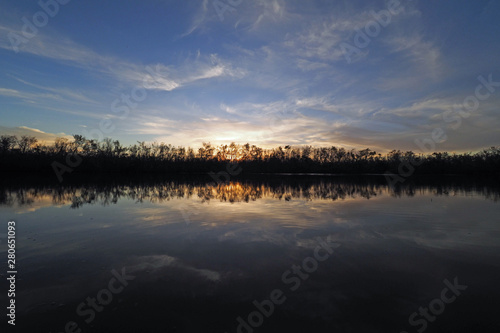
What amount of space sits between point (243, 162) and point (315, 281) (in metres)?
108

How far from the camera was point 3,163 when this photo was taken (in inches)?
3024

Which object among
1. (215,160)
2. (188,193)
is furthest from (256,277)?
(215,160)

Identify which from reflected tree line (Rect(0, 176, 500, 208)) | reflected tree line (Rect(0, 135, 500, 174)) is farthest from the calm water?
reflected tree line (Rect(0, 135, 500, 174))

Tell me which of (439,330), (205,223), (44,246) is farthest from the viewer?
(205,223)

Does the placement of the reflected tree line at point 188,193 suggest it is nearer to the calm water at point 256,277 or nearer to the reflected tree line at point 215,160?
the calm water at point 256,277

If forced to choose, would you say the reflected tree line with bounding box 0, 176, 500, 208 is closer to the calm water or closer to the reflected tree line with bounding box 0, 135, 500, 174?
the calm water

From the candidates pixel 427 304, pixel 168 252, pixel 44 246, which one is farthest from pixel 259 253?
pixel 44 246

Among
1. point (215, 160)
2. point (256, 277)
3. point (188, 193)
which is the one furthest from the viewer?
point (215, 160)

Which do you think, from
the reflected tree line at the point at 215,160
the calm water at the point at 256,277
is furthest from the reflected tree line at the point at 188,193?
the reflected tree line at the point at 215,160

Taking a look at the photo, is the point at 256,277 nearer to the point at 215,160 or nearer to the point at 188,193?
the point at 188,193

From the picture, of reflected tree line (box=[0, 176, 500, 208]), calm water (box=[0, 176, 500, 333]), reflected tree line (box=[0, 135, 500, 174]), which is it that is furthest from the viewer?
reflected tree line (box=[0, 135, 500, 174])

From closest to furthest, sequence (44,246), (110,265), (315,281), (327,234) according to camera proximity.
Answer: (315,281) < (110,265) < (44,246) < (327,234)

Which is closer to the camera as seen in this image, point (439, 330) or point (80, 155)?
point (439, 330)

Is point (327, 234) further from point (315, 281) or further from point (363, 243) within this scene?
point (315, 281)
